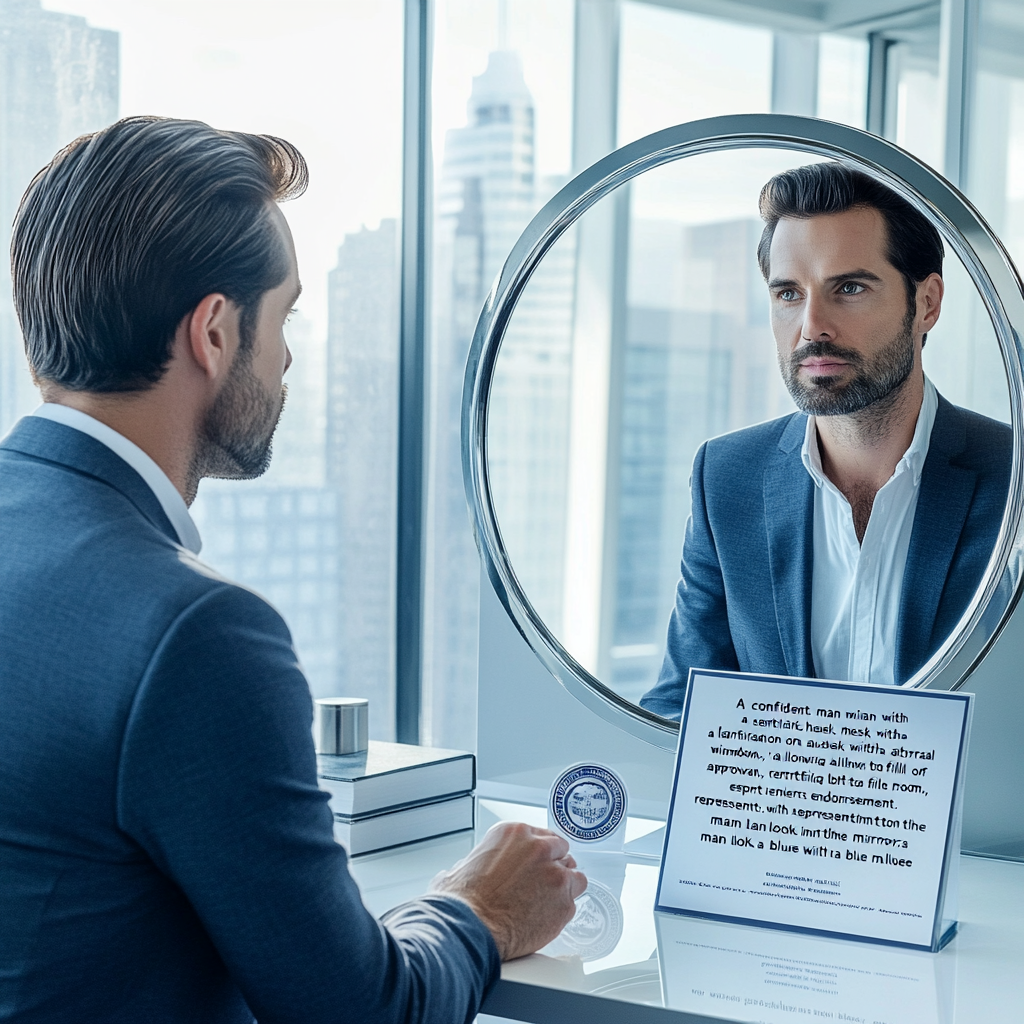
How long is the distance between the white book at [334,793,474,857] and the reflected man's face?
17.3 inches

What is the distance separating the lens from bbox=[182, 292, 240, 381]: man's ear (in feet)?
2.27

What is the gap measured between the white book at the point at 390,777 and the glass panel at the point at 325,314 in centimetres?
43

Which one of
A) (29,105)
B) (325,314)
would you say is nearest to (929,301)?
(325,314)

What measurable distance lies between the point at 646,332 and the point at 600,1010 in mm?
563

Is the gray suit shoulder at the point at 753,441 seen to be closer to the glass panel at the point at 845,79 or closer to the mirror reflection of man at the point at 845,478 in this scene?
the mirror reflection of man at the point at 845,478

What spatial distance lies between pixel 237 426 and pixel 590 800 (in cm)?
41

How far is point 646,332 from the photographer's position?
3.41 ft

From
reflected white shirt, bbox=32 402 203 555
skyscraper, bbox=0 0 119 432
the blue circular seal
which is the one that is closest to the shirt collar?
the blue circular seal

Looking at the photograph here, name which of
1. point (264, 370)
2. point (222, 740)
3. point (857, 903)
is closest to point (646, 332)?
point (264, 370)

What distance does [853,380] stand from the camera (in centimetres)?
94

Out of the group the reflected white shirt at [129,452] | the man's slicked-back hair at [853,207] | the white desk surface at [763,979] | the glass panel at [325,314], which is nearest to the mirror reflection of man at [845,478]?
the man's slicked-back hair at [853,207]

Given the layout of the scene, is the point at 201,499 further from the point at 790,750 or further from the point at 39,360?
the point at 790,750

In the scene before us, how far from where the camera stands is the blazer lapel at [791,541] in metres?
0.96

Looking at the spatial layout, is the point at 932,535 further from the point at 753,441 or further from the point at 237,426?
the point at 237,426
